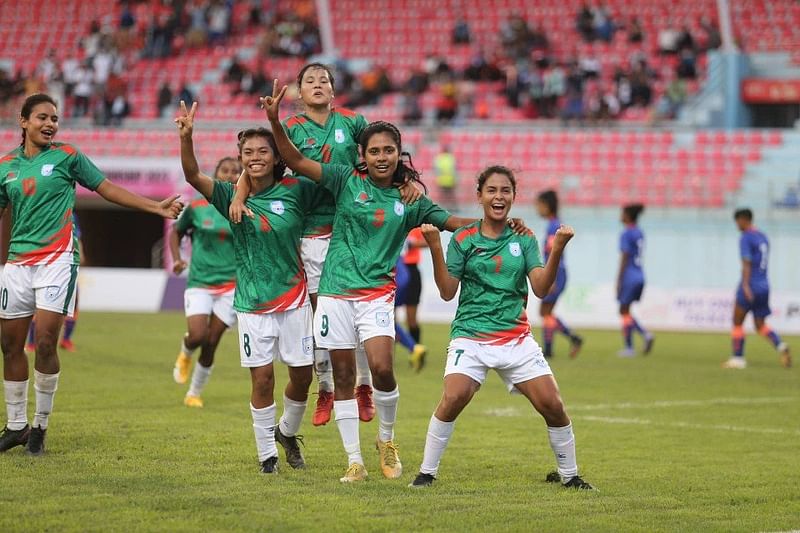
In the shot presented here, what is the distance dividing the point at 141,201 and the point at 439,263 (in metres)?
2.17

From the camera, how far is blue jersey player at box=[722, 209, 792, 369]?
59.1 feet

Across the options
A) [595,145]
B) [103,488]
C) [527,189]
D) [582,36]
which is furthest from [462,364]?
[582,36]

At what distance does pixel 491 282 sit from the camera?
796cm

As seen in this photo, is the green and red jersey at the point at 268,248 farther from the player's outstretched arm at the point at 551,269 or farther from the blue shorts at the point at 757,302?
the blue shorts at the point at 757,302

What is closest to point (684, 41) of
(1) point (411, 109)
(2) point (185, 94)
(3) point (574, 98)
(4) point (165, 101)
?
(3) point (574, 98)

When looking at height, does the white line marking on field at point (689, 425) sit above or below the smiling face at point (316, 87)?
below

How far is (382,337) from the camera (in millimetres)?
8188

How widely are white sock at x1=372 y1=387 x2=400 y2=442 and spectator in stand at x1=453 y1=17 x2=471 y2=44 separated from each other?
93.0ft

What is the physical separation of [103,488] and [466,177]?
23.0m

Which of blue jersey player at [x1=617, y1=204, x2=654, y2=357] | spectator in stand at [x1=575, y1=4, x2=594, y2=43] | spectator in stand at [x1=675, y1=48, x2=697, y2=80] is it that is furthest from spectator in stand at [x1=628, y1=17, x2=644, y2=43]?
blue jersey player at [x1=617, y1=204, x2=654, y2=357]

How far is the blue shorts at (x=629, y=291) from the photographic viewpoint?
2006 cm

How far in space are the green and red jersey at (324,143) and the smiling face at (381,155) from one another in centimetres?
51

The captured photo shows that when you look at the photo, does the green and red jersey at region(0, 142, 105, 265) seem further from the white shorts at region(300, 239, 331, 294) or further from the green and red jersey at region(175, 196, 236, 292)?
the green and red jersey at region(175, 196, 236, 292)

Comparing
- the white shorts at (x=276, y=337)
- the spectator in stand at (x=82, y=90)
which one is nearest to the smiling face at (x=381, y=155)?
the white shorts at (x=276, y=337)
